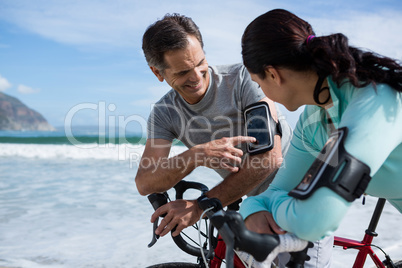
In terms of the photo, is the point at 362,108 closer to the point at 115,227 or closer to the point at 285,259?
the point at 285,259

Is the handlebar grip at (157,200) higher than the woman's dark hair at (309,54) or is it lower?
lower

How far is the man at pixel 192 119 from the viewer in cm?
199

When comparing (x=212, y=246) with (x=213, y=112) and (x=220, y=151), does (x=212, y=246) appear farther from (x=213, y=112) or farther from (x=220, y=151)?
(x=213, y=112)

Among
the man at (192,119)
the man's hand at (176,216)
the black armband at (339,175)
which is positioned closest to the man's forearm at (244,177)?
the man at (192,119)

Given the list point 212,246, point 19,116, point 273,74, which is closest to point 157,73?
point 212,246

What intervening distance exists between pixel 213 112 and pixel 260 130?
0.46 m

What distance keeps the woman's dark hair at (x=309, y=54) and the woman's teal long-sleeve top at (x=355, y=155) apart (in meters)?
0.04

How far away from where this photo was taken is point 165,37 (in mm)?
2289

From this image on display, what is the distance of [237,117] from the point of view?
2324 mm

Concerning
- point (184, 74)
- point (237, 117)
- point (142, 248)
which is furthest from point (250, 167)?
point (142, 248)

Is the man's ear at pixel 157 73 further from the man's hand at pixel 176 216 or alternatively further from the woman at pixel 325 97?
the woman at pixel 325 97

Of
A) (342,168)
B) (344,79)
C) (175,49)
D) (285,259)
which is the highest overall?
(175,49)

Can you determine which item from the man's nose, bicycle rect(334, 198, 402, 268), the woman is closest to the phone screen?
the man's nose

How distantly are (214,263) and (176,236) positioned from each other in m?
0.34
